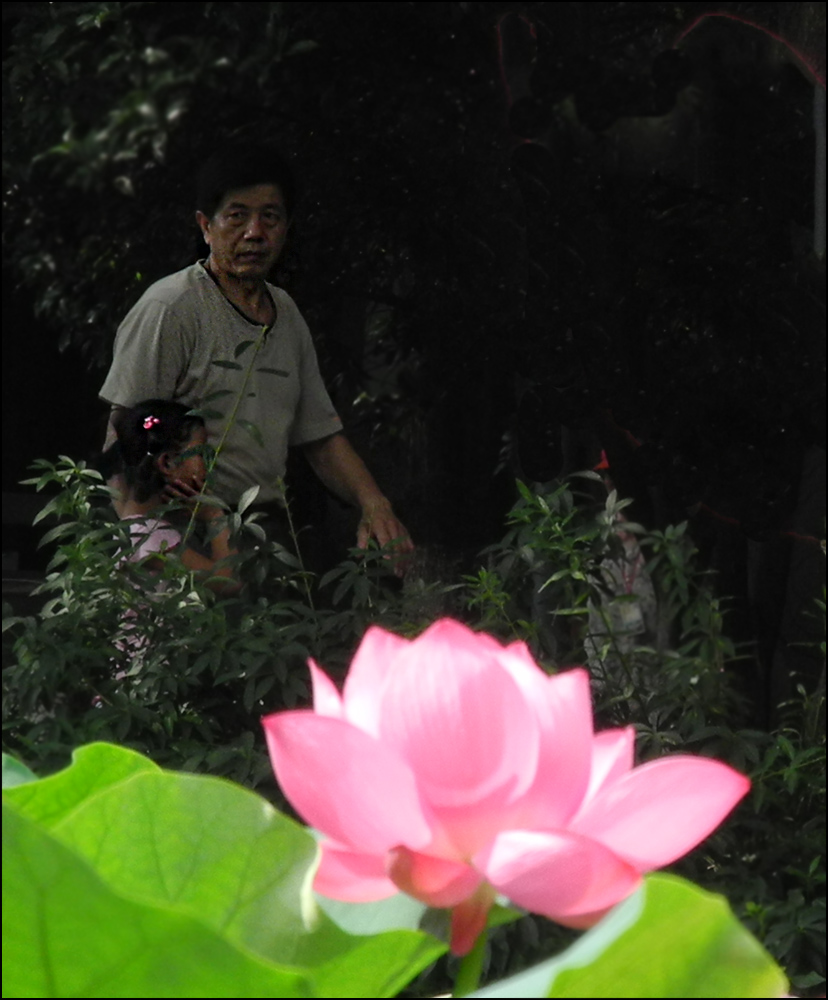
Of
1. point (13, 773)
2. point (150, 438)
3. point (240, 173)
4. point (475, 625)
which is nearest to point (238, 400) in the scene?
point (150, 438)

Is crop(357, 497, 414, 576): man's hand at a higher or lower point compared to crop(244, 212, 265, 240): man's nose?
lower

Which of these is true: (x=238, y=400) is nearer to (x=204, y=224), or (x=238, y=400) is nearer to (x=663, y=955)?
(x=204, y=224)

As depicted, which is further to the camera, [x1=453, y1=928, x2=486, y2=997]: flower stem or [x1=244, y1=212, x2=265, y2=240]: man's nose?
[x1=244, y1=212, x2=265, y2=240]: man's nose

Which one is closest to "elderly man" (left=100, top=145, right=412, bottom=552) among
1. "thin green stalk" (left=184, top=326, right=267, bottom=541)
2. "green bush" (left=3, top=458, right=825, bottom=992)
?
"thin green stalk" (left=184, top=326, right=267, bottom=541)

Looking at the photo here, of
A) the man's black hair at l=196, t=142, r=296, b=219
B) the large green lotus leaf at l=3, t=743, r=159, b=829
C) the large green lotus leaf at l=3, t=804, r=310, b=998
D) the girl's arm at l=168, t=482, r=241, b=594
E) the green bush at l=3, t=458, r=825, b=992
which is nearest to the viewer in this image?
the large green lotus leaf at l=3, t=804, r=310, b=998

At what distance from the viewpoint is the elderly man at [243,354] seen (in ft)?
8.68

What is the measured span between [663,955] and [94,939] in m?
0.11

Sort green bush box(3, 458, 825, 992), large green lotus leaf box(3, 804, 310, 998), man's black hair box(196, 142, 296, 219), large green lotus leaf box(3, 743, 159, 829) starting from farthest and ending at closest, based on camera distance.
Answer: man's black hair box(196, 142, 296, 219)
green bush box(3, 458, 825, 992)
large green lotus leaf box(3, 743, 159, 829)
large green lotus leaf box(3, 804, 310, 998)

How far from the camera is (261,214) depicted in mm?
2727

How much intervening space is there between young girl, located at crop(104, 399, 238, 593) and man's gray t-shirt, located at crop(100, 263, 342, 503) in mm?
28

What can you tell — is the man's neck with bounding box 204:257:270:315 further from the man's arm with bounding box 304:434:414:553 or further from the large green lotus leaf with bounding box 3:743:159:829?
the large green lotus leaf with bounding box 3:743:159:829

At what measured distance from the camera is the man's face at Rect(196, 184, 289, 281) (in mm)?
2660

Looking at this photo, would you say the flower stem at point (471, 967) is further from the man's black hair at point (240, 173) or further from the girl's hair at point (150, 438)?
the man's black hair at point (240, 173)

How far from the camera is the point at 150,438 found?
265 centimetres
